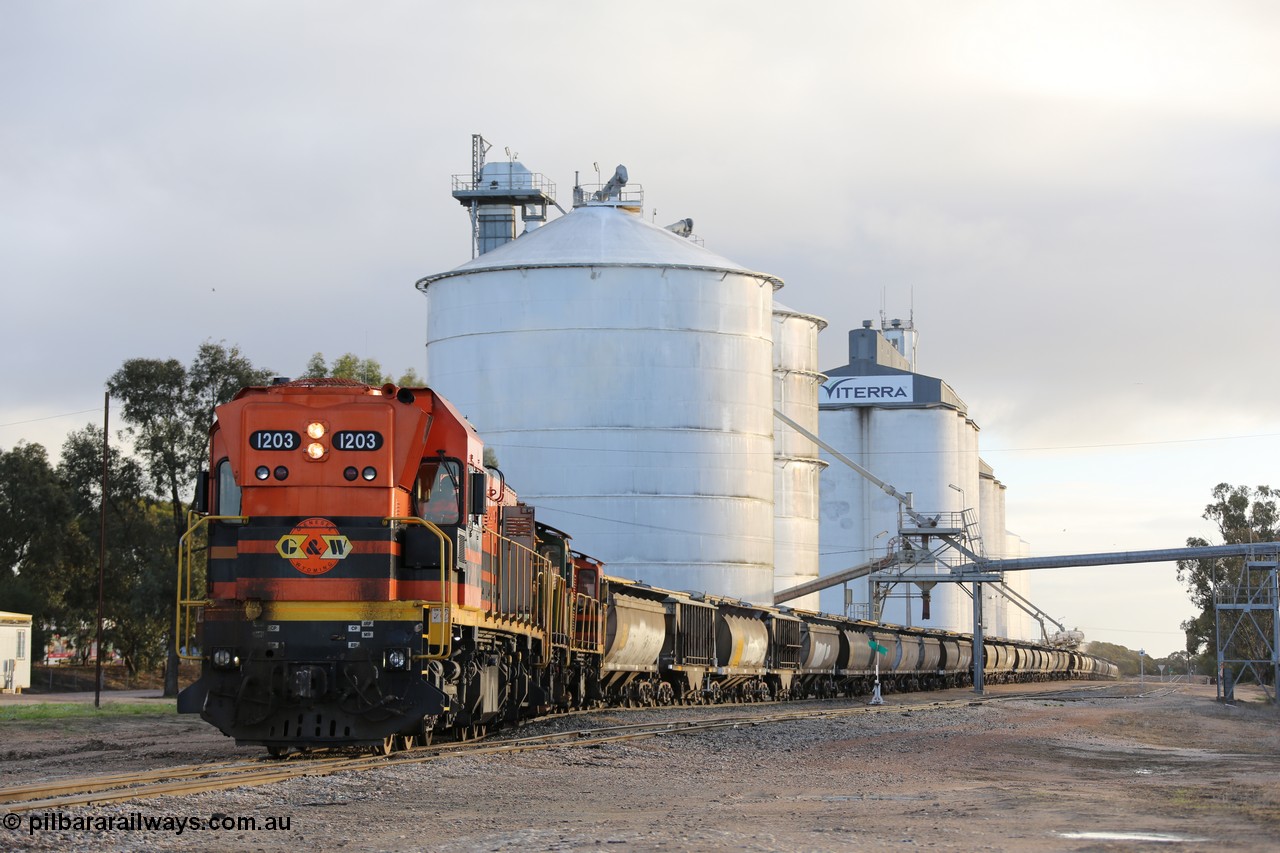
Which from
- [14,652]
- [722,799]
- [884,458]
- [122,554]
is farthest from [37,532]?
[722,799]

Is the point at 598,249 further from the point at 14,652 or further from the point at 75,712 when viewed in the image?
the point at 14,652

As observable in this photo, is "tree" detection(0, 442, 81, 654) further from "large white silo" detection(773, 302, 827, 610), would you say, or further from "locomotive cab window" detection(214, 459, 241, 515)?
"locomotive cab window" detection(214, 459, 241, 515)

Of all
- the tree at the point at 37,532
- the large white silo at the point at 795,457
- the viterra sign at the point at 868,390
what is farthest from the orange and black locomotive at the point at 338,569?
the viterra sign at the point at 868,390

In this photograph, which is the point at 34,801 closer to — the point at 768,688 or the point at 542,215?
the point at 768,688

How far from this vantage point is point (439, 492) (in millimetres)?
18906

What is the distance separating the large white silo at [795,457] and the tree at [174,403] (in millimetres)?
28725

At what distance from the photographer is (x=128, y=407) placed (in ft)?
171

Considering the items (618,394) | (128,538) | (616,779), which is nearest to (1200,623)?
(618,394)

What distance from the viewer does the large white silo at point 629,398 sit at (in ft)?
184

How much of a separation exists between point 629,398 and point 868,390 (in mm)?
41704

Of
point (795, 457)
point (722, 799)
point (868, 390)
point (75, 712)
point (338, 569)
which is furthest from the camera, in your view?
point (868, 390)

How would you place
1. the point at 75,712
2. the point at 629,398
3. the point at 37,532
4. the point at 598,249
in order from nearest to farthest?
the point at 75,712 → the point at 629,398 → the point at 598,249 → the point at 37,532

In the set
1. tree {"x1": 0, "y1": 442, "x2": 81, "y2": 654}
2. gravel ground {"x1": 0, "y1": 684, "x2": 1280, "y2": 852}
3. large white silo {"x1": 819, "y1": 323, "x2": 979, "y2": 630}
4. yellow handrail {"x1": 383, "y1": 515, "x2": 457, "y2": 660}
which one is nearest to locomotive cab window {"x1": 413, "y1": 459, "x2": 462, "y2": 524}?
yellow handrail {"x1": 383, "y1": 515, "x2": 457, "y2": 660}

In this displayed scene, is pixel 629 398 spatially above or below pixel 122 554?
above
